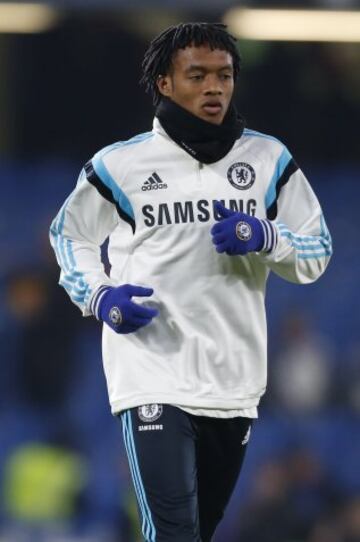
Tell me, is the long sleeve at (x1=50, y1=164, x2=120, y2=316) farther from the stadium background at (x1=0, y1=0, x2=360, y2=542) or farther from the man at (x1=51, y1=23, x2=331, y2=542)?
the stadium background at (x1=0, y1=0, x2=360, y2=542)

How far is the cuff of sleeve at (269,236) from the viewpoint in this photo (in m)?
3.84

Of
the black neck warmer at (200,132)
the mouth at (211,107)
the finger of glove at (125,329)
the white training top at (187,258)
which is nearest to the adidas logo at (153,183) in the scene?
the white training top at (187,258)

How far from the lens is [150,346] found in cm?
394

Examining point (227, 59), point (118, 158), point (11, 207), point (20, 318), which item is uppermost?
point (227, 59)

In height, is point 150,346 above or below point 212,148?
below

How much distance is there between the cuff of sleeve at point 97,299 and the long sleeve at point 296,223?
43 cm

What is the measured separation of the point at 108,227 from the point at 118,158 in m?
0.21

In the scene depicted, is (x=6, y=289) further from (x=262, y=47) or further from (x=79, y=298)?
(x=79, y=298)

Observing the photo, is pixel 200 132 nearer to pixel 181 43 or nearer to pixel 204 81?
pixel 204 81

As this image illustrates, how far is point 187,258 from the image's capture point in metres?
3.93

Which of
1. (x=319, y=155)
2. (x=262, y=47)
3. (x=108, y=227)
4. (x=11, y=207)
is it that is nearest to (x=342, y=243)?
(x=319, y=155)

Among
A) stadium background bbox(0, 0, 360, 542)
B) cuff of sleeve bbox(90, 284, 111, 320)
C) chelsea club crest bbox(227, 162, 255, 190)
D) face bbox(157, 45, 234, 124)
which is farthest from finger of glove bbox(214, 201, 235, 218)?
stadium background bbox(0, 0, 360, 542)

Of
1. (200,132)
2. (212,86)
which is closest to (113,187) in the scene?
(200,132)

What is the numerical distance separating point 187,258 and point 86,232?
0.33 m
